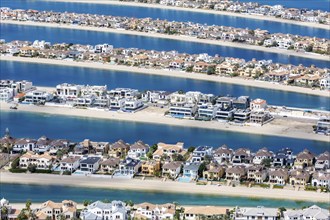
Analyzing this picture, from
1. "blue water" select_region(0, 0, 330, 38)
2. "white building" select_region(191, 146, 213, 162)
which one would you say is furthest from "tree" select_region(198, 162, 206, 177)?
"blue water" select_region(0, 0, 330, 38)

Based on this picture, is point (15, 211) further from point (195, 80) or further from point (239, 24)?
point (239, 24)

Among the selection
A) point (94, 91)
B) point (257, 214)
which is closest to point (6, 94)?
point (94, 91)

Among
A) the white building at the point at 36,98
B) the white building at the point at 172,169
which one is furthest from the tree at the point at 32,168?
the white building at the point at 36,98

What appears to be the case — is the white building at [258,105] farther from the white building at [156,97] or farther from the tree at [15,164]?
the tree at [15,164]

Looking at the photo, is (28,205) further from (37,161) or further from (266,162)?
(266,162)

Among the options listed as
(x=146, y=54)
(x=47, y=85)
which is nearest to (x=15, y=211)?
(x=47, y=85)

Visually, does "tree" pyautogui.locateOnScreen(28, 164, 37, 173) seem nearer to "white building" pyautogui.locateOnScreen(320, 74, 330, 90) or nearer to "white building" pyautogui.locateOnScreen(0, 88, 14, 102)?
"white building" pyautogui.locateOnScreen(0, 88, 14, 102)
